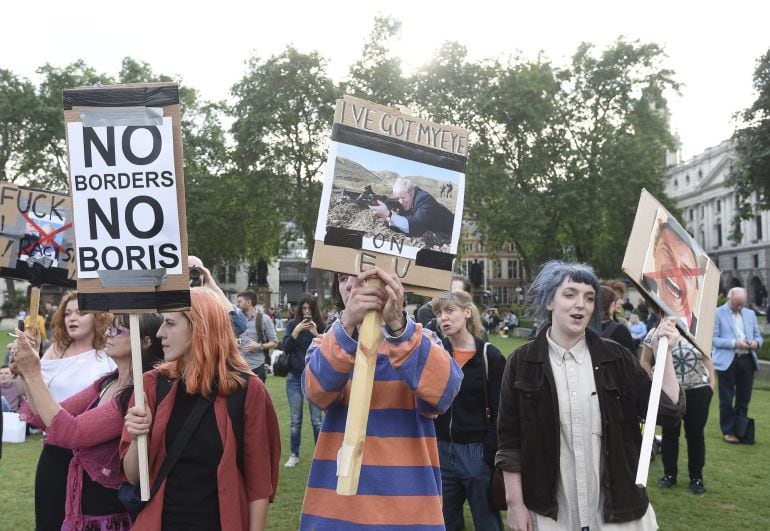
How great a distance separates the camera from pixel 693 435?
7.44 m

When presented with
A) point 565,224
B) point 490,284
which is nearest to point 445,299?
point 565,224

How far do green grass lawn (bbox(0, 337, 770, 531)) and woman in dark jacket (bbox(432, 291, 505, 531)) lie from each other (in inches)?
69.6

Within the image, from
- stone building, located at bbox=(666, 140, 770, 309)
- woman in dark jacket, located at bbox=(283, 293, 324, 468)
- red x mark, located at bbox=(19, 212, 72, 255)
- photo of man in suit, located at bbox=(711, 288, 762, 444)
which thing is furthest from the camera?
stone building, located at bbox=(666, 140, 770, 309)

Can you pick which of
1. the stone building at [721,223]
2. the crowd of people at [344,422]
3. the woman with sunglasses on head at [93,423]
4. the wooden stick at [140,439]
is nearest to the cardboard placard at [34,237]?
the crowd of people at [344,422]

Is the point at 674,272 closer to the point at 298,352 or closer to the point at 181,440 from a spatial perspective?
the point at 181,440

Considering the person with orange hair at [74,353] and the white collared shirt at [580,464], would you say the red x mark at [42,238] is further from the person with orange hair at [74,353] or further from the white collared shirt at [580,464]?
the white collared shirt at [580,464]

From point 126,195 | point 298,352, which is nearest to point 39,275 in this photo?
point 126,195

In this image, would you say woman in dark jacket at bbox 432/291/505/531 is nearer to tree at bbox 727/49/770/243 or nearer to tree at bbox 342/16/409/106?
tree at bbox 727/49/770/243

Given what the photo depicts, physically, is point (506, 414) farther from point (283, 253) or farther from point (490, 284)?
point (490, 284)

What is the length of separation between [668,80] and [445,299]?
129 feet

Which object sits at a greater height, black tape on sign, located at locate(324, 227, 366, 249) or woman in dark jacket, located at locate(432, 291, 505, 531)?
black tape on sign, located at locate(324, 227, 366, 249)

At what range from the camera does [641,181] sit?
3709 centimetres

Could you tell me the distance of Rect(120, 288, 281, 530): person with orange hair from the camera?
2.96 meters

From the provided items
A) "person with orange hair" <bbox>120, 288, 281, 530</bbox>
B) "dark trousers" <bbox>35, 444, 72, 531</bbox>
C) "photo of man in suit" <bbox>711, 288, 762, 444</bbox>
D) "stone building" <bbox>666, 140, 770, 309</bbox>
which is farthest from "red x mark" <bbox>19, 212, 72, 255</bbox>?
"stone building" <bbox>666, 140, 770, 309</bbox>
